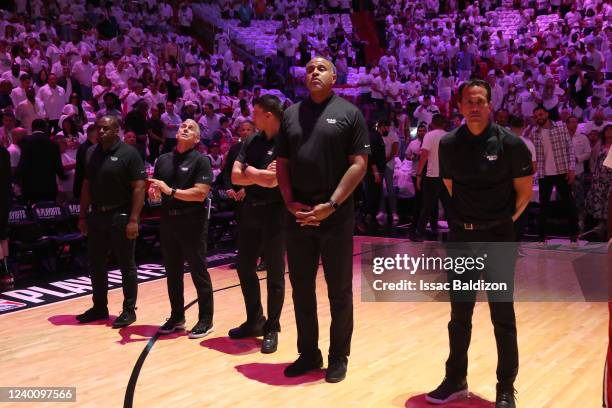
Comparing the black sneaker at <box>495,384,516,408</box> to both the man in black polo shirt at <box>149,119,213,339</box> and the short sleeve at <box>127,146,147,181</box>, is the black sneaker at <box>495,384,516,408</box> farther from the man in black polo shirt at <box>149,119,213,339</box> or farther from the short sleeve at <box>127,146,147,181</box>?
the short sleeve at <box>127,146,147,181</box>

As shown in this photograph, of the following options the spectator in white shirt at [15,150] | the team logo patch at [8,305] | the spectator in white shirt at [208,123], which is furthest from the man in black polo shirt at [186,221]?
the spectator in white shirt at [208,123]

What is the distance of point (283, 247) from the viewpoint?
17.6 ft

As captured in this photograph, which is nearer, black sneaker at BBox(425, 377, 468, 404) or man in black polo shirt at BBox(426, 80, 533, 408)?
man in black polo shirt at BBox(426, 80, 533, 408)

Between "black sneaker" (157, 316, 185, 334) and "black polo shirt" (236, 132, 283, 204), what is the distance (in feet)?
4.04

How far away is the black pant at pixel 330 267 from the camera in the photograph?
4402 millimetres

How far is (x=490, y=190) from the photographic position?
3.89m

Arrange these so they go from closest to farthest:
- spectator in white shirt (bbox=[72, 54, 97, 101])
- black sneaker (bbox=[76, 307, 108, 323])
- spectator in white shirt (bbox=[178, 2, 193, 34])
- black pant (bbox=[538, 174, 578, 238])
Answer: black sneaker (bbox=[76, 307, 108, 323]) < black pant (bbox=[538, 174, 578, 238]) < spectator in white shirt (bbox=[72, 54, 97, 101]) < spectator in white shirt (bbox=[178, 2, 193, 34])

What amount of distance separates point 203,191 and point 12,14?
41.8 ft

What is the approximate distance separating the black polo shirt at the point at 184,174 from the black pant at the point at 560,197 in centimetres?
570

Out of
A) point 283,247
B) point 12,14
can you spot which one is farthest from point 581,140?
point 12,14

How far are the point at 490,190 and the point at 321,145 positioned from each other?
41.3 inches

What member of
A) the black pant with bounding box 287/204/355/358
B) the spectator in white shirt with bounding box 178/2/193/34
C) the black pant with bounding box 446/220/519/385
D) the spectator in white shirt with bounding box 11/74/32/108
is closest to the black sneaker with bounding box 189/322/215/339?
the black pant with bounding box 287/204/355/358

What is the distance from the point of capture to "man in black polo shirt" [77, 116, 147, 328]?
19.5 feet

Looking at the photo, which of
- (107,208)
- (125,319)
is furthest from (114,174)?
(125,319)
